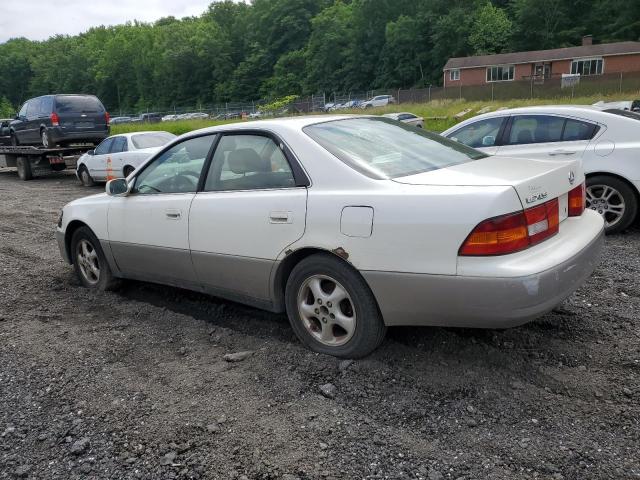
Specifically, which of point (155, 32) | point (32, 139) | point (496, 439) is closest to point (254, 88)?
point (155, 32)

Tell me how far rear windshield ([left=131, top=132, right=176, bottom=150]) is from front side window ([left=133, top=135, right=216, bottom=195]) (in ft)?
31.3

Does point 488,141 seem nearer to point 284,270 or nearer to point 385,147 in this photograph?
point 385,147

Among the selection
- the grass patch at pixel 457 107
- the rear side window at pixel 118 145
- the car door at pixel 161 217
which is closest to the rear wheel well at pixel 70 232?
the car door at pixel 161 217

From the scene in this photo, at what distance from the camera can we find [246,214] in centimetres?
376

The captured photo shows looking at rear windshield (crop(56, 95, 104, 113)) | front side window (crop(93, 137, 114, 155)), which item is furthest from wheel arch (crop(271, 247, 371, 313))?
rear windshield (crop(56, 95, 104, 113))

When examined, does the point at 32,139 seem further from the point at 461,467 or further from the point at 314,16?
the point at 314,16

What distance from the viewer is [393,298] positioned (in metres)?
3.16

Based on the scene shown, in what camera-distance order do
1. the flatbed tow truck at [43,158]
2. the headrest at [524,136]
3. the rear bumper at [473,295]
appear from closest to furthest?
the rear bumper at [473,295], the headrest at [524,136], the flatbed tow truck at [43,158]

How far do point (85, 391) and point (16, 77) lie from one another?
143 metres

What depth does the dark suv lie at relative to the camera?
16.6m

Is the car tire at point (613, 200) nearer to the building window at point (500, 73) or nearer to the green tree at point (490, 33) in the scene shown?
the building window at point (500, 73)

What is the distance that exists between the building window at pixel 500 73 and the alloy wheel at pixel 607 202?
63.9 meters

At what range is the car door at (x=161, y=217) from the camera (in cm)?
428

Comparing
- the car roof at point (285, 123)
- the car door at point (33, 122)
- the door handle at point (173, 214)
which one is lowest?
the door handle at point (173, 214)
